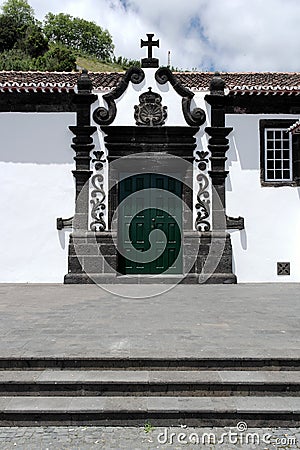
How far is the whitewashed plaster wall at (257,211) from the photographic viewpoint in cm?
977

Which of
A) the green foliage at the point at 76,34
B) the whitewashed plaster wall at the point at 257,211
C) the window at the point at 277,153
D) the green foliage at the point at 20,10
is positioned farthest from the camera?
the green foliage at the point at 76,34

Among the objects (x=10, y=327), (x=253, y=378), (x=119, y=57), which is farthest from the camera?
(x=119, y=57)

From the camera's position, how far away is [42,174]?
32.0 feet

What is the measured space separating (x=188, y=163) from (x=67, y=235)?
2.90 m

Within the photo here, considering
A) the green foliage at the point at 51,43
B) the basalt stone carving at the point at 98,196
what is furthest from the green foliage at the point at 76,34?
the basalt stone carving at the point at 98,196

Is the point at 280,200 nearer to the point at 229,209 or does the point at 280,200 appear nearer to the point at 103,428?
the point at 229,209

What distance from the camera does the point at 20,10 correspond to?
52.0m

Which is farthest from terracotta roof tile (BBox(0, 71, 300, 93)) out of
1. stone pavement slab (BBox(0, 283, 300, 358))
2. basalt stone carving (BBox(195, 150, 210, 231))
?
stone pavement slab (BBox(0, 283, 300, 358))

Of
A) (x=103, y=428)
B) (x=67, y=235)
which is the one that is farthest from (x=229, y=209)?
(x=103, y=428)

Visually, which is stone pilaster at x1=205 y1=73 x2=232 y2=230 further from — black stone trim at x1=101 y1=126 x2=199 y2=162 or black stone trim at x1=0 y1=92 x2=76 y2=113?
black stone trim at x1=0 y1=92 x2=76 y2=113

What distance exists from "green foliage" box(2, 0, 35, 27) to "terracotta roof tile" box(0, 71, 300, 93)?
1710 inches

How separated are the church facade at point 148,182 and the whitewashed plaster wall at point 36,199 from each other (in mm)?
21

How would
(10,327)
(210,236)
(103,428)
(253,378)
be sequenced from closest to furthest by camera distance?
(103,428), (253,378), (10,327), (210,236)

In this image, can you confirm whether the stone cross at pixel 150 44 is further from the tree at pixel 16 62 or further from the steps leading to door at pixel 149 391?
the tree at pixel 16 62
